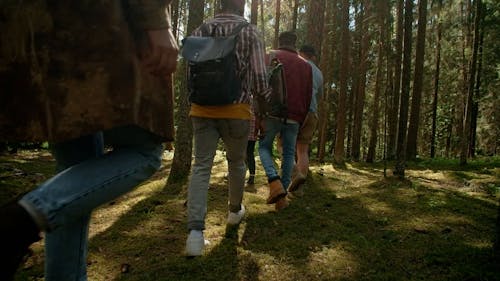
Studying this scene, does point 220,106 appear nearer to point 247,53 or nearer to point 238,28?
point 247,53

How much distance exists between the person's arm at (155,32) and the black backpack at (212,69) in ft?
5.69

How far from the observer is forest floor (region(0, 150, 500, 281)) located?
11.1 feet

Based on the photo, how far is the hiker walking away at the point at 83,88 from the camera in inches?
60.8

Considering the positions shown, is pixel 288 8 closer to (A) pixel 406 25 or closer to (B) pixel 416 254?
(A) pixel 406 25

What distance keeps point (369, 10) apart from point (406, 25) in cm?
1335

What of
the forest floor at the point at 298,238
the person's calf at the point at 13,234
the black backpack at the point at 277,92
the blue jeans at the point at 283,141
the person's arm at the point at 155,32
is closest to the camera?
the person's calf at the point at 13,234

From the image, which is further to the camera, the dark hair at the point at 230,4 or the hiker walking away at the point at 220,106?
the dark hair at the point at 230,4

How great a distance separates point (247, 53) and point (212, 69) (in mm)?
498

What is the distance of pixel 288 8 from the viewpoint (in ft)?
65.3

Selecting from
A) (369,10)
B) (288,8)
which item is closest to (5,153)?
(288,8)

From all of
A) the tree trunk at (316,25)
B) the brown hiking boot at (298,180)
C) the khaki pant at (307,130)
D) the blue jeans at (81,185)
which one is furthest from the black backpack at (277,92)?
the tree trunk at (316,25)

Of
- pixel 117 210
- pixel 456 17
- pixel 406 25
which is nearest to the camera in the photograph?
pixel 117 210

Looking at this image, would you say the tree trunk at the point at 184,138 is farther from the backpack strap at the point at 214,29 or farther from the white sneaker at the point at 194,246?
the white sneaker at the point at 194,246

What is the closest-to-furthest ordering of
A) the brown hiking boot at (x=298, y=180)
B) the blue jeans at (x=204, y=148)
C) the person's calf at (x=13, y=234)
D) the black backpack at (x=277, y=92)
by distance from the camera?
the person's calf at (x=13, y=234) → the blue jeans at (x=204, y=148) → the black backpack at (x=277, y=92) → the brown hiking boot at (x=298, y=180)
